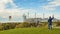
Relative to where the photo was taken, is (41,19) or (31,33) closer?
(31,33)

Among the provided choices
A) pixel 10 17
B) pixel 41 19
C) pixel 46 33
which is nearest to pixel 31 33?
pixel 46 33

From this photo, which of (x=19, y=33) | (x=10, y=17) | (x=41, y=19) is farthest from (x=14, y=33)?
(x=41, y=19)

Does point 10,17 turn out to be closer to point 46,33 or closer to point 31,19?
point 46,33

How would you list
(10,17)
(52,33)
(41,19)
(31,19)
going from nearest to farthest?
(52,33) → (10,17) → (41,19) → (31,19)

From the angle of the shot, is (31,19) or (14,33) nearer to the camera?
(14,33)

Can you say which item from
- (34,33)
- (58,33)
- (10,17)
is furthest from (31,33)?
(10,17)

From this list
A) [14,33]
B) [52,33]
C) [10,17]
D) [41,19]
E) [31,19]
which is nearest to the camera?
A: [52,33]

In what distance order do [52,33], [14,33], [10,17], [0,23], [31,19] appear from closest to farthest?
[52,33] → [14,33] → [10,17] → [0,23] → [31,19]

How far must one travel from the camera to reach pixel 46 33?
1174 inches

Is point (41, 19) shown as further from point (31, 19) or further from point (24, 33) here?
point (24, 33)

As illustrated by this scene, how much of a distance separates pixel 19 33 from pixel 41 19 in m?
54.6

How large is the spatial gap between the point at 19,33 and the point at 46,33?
4644 mm

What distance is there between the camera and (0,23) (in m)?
67.8

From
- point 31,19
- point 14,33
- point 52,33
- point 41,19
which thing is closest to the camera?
point 52,33
